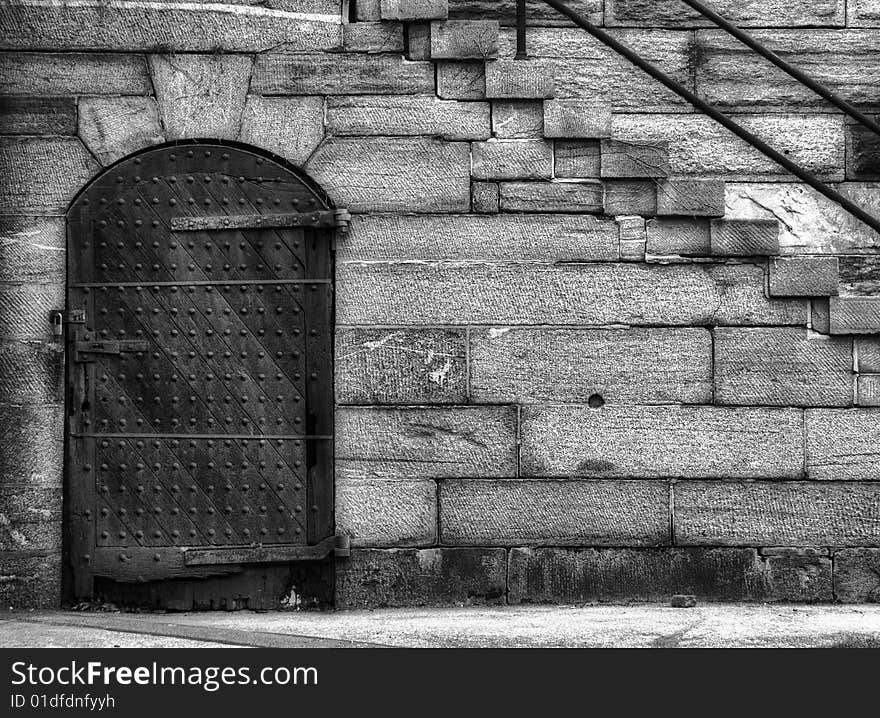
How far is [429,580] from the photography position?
745cm

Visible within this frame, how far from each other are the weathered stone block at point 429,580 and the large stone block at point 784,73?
306 centimetres

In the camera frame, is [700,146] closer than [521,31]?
No

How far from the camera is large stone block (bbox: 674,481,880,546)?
7.45 metres

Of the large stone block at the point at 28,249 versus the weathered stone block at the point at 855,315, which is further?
the large stone block at the point at 28,249

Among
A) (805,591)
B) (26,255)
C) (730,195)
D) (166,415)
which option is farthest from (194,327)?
(805,591)

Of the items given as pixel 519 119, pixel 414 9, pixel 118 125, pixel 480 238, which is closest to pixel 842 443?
pixel 480 238

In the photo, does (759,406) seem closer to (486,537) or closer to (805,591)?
(805,591)

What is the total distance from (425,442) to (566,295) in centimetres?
120

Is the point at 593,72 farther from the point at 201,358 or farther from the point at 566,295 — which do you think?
the point at 201,358

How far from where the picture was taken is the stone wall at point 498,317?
24.4ft

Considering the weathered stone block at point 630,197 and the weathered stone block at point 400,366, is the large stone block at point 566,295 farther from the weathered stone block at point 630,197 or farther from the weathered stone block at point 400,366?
the weathered stone block at point 630,197

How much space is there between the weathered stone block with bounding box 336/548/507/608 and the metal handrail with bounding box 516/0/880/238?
2771 millimetres

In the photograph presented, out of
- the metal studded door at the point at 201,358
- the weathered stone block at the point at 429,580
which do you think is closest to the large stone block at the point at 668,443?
the weathered stone block at the point at 429,580

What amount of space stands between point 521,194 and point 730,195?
123 cm
